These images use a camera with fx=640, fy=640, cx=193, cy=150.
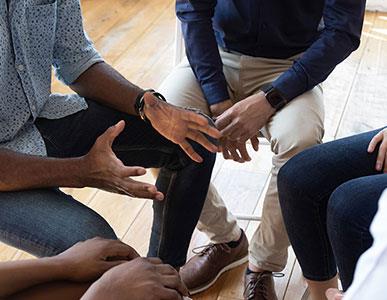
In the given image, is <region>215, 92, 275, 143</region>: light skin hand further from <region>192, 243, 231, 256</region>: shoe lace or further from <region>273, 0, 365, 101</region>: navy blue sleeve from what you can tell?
<region>192, 243, 231, 256</region>: shoe lace

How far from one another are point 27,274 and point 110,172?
281 mm

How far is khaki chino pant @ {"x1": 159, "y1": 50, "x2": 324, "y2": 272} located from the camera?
1.52m

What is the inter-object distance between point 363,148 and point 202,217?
52 centimetres

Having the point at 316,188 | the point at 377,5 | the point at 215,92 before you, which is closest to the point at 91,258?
the point at 316,188

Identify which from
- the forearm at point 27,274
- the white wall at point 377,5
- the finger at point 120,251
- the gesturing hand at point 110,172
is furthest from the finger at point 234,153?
the white wall at point 377,5

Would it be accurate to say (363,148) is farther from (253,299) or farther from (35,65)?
(35,65)

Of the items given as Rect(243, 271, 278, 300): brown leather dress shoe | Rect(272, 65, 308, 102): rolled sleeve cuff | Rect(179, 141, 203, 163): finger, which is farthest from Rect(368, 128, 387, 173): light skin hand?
Rect(243, 271, 278, 300): brown leather dress shoe

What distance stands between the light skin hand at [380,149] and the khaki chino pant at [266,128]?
0.60 feet

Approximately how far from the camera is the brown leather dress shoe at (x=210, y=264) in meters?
1.72

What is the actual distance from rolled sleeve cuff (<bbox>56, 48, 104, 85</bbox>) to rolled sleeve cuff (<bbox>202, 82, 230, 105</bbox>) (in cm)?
28

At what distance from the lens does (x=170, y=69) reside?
294 cm

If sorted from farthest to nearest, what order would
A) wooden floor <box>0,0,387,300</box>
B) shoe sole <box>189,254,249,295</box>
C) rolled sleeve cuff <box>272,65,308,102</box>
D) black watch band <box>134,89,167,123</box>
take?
wooden floor <box>0,0,387,300</box>, shoe sole <box>189,254,249,295</box>, rolled sleeve cuff <box>272,65,308,102</box>, black watch band <box>134,89,167,123</box>

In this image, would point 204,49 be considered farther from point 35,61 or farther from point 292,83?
point 35,61

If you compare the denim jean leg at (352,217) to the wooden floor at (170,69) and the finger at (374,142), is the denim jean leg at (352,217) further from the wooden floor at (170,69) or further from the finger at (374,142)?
the wooden floor at (170,69)
